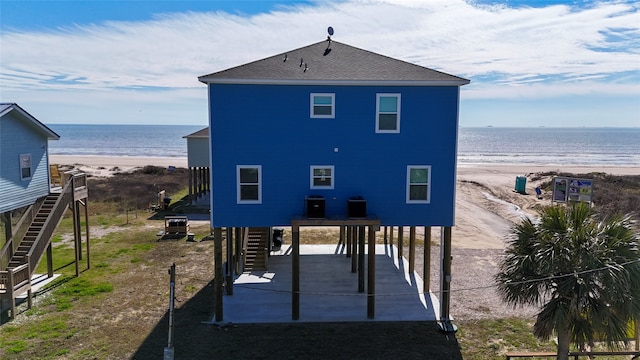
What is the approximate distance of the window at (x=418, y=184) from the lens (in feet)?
48.6

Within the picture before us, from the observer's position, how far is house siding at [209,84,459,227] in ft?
46.6

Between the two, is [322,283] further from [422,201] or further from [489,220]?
[489,220]

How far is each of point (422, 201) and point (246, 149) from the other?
20.8 ft

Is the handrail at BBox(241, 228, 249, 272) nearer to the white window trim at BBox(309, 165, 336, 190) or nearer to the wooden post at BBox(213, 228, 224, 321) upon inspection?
the wooden post at BBox(213, 228, 224, 321)

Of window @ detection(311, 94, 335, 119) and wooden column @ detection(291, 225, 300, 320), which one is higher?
window @ detection(311, 94, 335, 119)

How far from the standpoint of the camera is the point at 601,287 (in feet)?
30.5

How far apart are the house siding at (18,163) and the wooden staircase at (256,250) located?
9119 millimetres

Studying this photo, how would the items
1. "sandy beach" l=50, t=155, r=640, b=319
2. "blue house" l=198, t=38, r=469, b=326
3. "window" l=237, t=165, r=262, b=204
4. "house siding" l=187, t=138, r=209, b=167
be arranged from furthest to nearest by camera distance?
"house siding" l=187, t=138, r=209, b=167, "sandy beach" l=50, t=155, r=640, b=319, "window" l=237, t=165, r=262, b=204, "blue house" l=198, t=38, r=469, b=326

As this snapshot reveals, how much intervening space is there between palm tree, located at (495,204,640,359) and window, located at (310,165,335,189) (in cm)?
635

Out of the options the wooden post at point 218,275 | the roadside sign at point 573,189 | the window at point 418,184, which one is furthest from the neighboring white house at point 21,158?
the roadside sign at point 573,189

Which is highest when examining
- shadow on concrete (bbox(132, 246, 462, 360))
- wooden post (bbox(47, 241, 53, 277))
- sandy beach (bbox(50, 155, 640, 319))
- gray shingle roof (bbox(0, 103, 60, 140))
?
gray shingle roof (bbox(0, 103, 60, 140))

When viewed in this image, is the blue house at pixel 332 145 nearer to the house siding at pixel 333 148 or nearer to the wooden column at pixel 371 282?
the house siding at pixel 333 148

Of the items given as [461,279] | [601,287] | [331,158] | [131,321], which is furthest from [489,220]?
[131,321]

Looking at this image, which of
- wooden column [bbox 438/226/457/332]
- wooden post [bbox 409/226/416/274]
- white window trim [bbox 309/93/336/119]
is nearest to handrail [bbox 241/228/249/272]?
wooden post [bbox 409/226/416/274]
